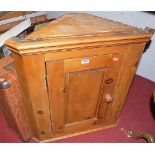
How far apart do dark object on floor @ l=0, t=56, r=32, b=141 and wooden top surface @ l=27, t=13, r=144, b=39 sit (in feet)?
1.14

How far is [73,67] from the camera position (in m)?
1.23

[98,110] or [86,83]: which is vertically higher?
[86,83]

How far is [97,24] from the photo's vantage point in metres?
1.31

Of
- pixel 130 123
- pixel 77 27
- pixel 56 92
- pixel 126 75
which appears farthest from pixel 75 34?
pixel 130 123

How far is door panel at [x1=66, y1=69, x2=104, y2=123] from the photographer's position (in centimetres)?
134

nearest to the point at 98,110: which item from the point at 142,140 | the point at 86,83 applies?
the point at 86,83

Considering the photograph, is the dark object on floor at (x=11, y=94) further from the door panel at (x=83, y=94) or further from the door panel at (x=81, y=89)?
the door panel at (x=83, y=94)

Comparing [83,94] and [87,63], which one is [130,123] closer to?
[83,94]

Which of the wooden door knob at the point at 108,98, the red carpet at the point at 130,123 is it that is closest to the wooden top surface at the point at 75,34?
the wooden door knob at the point at 108,98

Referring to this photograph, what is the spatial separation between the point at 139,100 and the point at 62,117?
41.8 inches

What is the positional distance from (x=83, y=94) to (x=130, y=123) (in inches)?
31.0

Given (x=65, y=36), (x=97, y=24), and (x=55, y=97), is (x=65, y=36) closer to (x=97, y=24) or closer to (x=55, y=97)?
(x=97, y=24)
